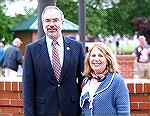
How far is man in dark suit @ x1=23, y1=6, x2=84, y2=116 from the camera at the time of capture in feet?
13.8

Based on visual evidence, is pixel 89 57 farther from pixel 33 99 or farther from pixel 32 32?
pixel 32 32

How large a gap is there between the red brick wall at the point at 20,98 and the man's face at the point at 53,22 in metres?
1.19

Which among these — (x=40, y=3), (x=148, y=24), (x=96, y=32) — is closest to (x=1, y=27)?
(x=96, y=32)

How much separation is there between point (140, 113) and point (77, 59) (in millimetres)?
1187

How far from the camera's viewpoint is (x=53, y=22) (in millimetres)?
4125

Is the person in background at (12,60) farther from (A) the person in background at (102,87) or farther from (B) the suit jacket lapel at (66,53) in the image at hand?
(A) the person in background at (102,87)

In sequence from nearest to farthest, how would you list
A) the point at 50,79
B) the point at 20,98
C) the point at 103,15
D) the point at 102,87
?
the point at 102,87 → the point at 50,79 → the point at 20,98 → the point at 103,15

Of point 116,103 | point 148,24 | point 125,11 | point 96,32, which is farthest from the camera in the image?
point 125,11

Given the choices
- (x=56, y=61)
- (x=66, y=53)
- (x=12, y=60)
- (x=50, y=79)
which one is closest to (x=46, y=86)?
(x=50, y=79)

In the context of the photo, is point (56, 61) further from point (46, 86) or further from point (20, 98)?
point (20, 98)

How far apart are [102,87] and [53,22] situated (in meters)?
0.72

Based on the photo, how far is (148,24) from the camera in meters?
38.1

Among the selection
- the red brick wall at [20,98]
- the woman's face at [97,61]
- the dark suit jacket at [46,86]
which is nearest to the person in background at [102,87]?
the woman's face at [97,61]

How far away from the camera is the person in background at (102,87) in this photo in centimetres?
397
